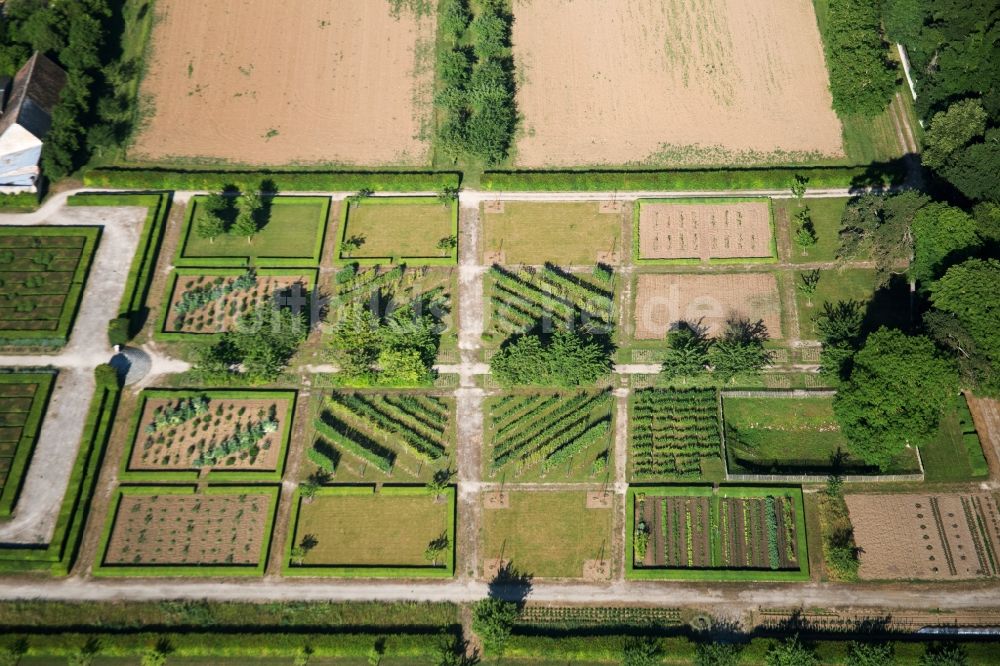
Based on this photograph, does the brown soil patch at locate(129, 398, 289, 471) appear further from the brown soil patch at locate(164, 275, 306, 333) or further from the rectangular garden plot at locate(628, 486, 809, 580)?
the rectangular garden plot at locate(628, 486, 809, 580)

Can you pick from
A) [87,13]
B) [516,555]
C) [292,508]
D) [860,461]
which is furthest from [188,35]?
[860,461]

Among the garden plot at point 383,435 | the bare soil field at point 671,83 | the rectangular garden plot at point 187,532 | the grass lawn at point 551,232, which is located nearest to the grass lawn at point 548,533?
the garden plot at point 383,435

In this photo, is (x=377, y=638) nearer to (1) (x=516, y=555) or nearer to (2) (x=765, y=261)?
(1) (x=516, y=555)

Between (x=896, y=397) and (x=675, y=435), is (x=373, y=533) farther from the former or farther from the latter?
(x=896, y=397)

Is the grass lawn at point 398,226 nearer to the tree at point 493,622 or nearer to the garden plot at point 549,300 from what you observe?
the garden plot at point 549,300

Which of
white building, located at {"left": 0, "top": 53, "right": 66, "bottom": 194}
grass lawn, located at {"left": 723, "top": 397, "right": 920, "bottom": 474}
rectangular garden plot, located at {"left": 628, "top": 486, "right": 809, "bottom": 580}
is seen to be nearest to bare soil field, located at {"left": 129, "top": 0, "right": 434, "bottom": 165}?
white building, located at {"left": 0, "top": 53, "right": 66, "bottom": 194}

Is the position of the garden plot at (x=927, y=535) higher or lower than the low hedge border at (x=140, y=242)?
lower

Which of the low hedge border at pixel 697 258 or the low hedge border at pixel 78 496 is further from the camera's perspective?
the low hedge border at pixel 697 258
